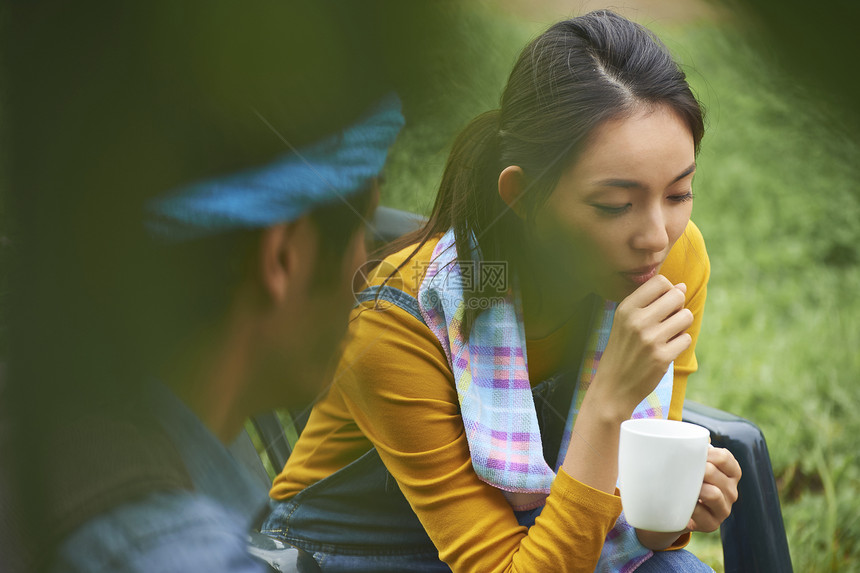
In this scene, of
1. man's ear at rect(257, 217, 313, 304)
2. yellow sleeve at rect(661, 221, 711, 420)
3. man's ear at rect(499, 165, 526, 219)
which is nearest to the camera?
man's ear at rect(257, 217, 313, 304)

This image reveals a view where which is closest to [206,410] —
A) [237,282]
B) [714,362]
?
[237,282]

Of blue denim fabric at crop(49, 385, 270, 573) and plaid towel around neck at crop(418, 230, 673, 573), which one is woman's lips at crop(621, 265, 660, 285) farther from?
blue denim fabric at crop(49, 385, 270, 573)

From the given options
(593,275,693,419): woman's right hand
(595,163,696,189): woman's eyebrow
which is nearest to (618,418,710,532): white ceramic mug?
(593,275,693,419): woman's right hand

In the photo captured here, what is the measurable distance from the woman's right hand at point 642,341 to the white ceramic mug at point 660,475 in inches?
1.3

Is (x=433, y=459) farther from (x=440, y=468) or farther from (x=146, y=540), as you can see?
(x=146, y=540)

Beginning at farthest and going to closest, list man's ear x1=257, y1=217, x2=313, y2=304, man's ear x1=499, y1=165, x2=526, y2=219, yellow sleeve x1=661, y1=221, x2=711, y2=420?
yellow sleeve x1=661, y1=221, x2=711, y2=420, man's ear x1=499, y1=165, x2=526, y2=219, man's ear x1=257, y1=217, x2=313, y2=304

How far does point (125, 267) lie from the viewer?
31 centimetres

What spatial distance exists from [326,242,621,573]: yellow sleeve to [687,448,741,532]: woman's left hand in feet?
0.22

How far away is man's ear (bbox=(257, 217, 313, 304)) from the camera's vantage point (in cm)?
33

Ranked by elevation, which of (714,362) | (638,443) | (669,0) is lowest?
(714,362)

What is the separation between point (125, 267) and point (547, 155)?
232mm

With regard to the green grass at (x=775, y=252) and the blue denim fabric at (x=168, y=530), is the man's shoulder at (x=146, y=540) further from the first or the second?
the green grass at (x=775, y=252)

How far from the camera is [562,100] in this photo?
0.42 m

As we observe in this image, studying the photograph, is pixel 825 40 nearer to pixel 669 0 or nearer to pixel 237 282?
pixel 669 0
